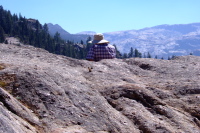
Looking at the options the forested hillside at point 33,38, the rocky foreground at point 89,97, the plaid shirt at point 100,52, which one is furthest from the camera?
the forested hillside at point 33,38

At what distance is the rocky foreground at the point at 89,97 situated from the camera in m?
9.52

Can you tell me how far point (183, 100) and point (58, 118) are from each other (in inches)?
199

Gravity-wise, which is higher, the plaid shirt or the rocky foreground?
the plaid shirt

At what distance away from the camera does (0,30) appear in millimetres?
88125

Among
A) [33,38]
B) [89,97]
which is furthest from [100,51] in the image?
[33,38]

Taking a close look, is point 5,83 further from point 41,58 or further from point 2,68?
point 41,58

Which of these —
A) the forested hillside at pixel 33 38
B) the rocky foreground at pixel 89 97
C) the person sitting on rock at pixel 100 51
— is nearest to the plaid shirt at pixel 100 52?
the person sitting on rock at pixel 100 51

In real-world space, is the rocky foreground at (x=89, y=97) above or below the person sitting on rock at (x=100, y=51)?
below

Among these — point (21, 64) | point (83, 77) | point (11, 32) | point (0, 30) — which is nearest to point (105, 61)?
point (83, 77)

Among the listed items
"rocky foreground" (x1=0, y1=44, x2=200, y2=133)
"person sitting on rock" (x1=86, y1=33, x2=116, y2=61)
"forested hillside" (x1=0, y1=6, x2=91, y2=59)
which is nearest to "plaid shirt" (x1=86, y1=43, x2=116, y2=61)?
"person sitting on rock" (x1=86, y1=33, x2=116, y2=61)

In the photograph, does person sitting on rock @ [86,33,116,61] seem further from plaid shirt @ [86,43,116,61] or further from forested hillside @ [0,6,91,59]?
forested hillside @ [0,6,91,59]

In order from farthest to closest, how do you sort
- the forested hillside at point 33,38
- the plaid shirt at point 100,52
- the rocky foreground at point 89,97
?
the forested hillside at point 33,38
the plaid shirt at point 100,52
the rocky foreground at point 89,97

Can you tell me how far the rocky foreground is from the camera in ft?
31.2

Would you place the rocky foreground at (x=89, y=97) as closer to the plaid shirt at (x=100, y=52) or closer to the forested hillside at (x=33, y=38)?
the plaid shirt at (x=100, y=52)
